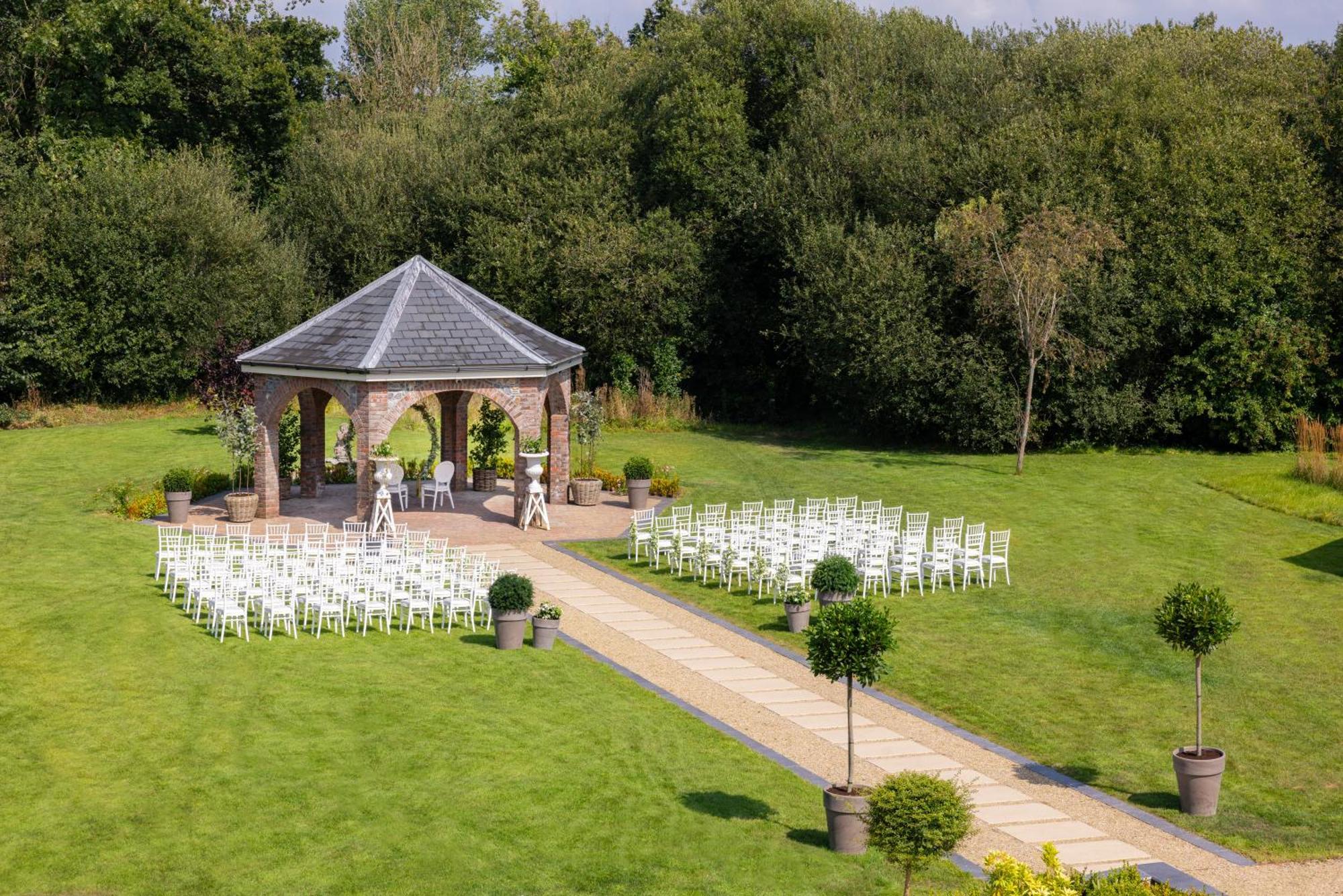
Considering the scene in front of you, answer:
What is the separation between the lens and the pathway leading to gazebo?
50.3 feet

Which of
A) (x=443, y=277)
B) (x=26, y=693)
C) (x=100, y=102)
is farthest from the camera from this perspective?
(x=100, y=102)

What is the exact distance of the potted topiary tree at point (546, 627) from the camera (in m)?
22.9

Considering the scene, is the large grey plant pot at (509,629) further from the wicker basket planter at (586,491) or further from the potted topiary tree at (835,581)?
the wicker basket planter at (586,491)

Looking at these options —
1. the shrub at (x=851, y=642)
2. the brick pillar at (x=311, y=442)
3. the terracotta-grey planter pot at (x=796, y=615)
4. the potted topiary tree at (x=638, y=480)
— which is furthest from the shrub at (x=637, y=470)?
the shrub at (x=851, y=642)

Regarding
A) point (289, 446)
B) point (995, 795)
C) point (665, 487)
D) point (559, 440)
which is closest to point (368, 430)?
point (559, 440)

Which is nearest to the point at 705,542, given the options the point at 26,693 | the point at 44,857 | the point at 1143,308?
the point at 26,693

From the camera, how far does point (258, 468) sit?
32.8m

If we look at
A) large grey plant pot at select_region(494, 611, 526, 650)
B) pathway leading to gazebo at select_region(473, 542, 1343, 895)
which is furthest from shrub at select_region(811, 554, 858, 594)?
large grey plant pot at select_region(494, 611, 526, 650)

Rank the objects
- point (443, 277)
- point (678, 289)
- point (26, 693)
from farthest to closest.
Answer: point (678, 289) → point (443, 277) → point (26, 693)

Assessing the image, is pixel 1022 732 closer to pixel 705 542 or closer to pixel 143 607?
pixel 705 542

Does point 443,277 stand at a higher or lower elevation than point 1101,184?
lower

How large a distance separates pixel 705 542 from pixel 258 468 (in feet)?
36.9

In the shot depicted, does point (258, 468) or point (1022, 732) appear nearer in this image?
point (1022, 732)

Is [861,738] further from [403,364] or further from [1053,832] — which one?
[403,364]
